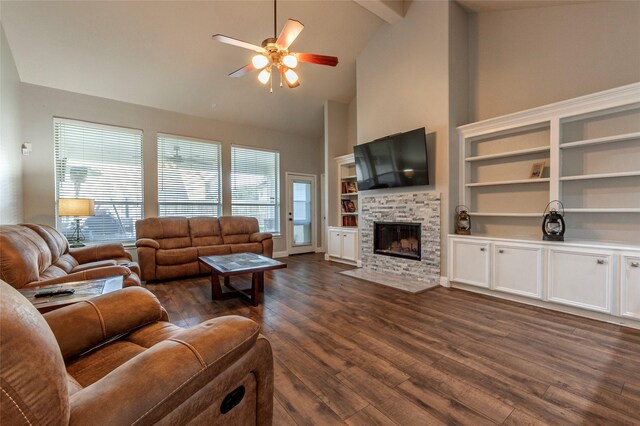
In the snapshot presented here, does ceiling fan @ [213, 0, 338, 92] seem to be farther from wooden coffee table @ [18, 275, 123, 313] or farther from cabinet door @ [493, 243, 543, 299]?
cabinet door @ [493, 243, 543, 299]

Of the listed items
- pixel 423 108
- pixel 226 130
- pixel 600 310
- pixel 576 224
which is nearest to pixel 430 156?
pixel 423 108

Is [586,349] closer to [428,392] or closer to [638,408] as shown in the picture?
→ [638,408]

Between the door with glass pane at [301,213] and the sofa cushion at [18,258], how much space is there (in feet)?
15.9

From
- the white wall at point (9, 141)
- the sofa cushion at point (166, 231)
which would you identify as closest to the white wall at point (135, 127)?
the white wall at point (9, 141)

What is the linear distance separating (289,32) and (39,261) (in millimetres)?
3011

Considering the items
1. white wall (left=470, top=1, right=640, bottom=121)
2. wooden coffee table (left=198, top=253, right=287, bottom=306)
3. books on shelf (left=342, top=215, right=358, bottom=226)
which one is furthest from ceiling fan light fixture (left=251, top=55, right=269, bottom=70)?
books on shelf (left=342, top=215, right=358, bottom=226)

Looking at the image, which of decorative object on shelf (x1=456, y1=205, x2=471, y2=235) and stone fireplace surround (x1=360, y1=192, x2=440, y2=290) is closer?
decorative object on shelf (x1=456, y1=205, x2=471, y2=235)

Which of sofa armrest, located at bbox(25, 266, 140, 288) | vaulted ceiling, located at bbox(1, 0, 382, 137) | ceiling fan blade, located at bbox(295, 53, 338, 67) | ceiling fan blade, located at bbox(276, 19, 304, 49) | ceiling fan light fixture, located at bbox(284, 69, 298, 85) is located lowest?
sofa armrest, located at bbox(25, 266, 140, 288)

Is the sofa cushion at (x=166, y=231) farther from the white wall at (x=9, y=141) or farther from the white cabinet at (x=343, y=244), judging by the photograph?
the white cabinet at (x=343, y=244)

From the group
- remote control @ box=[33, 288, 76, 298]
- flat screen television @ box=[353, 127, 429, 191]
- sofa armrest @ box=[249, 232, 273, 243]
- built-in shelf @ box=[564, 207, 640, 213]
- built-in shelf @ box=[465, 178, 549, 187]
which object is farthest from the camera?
sofa armrest @ box=[249, 232, 273, 243]

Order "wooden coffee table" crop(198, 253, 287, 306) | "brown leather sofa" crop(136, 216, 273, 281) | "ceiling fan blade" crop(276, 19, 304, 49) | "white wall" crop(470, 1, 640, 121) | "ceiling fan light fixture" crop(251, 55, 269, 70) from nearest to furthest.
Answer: "ceiling fan blade" crop(276, 19, 304, 49) → "ceiling fan light fixture" crop(251, 55, 269, 70) → "white wall" crop(470, 1, 640, 121) → "wooden coffee table" crop(198, 253, 287, 306) → "brown leather sofa" crop(136, 216, 273, 281)

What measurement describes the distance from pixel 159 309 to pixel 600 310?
12.7 ft

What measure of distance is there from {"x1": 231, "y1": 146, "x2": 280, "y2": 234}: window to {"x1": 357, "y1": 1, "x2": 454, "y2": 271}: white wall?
252 cm

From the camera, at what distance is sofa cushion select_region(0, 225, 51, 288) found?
6.63 ft
